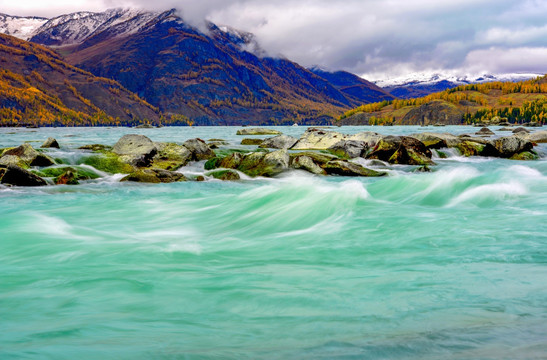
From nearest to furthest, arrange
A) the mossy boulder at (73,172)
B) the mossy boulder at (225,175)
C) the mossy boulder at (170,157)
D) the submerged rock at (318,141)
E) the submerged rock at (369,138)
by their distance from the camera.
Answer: the mossy boulder at (73,172) < the mossy boulder at (225,175) < the mossy boulder at (170,157) < the submerged rock at (369,138) < the submerged rock at (318,141)

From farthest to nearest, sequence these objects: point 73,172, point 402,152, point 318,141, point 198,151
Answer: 1. point 318,141
2. point 198,151
3. point 402,152
4. point 73,172

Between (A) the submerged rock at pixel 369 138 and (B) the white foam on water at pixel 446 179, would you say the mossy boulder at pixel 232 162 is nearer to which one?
(B) the white foam on water at pixel 446 179

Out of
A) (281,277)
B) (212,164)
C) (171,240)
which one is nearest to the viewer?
(281,277)

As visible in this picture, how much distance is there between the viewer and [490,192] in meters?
14.2

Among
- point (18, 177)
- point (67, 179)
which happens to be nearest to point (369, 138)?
point (67, 179)

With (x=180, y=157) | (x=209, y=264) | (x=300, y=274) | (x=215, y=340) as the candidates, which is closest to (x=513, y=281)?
(x=300, y=274)

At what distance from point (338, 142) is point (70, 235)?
67.8 ft

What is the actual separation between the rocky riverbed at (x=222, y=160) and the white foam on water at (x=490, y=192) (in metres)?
6.39

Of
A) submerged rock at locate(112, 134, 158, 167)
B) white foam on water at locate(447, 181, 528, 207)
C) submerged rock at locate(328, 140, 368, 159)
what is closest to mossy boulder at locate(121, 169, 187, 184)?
submerged rock at locate(112, 134, 158, 167)

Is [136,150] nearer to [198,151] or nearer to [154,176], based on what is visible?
[198,151]

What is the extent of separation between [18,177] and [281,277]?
14878 millimetres

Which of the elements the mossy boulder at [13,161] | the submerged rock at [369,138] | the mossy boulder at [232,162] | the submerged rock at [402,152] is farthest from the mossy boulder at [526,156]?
the mossy boulder at [13,161]

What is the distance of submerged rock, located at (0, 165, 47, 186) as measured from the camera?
1731 centimetres

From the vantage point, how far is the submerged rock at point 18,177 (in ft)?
56.8
